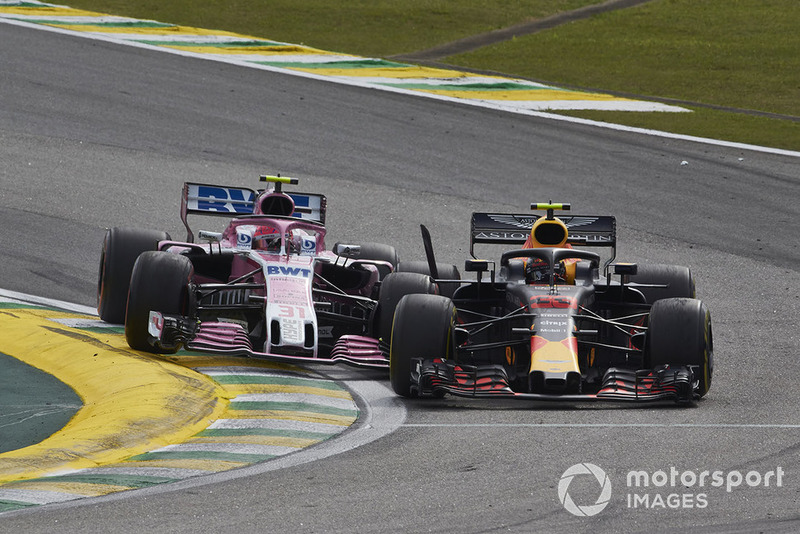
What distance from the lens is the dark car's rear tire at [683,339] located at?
10.4 meters

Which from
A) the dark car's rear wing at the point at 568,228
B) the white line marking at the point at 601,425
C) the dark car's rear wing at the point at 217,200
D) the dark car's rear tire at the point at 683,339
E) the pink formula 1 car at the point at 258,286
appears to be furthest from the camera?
the dark car's rear wing at the point at 217,200

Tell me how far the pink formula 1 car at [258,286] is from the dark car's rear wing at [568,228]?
0.85 m

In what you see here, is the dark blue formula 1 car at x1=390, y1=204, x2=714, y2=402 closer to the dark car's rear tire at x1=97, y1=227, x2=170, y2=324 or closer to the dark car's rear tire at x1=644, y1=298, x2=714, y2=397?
the dark car's rear tire at x1=644, y1=298, x2=714, y2=397

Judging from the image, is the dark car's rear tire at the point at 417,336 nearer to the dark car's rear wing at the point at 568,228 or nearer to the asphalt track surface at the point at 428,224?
the asphalt track surface at the point at 428,224

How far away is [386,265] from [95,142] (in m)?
8.60

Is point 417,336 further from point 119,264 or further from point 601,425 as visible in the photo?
point 119,264

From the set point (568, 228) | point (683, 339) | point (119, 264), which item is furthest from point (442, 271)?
point (683, 339)

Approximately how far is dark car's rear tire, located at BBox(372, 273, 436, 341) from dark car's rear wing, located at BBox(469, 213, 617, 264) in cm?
81

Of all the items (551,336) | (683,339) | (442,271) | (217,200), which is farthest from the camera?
(217,200)

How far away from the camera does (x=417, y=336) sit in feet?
34.4
